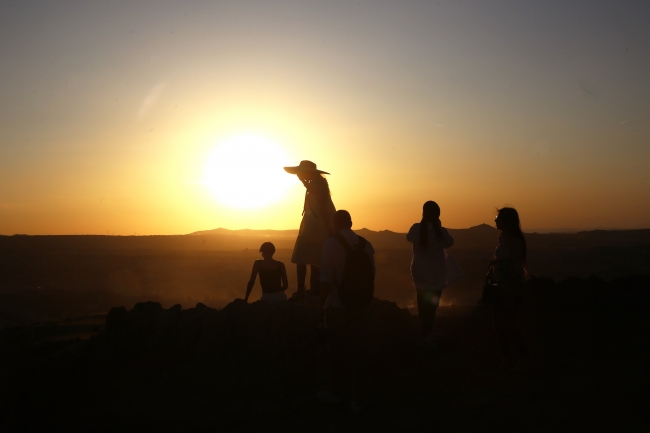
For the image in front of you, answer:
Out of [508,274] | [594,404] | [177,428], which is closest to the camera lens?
[594,404]

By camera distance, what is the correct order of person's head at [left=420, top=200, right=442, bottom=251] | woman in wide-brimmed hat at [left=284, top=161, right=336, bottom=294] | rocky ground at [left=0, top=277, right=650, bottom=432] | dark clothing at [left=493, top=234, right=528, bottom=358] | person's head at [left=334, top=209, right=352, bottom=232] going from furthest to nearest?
woman in wide-brimmed hat at [left=284, top=161, right=336, bottom=294] < person's head at [left=420, top=200, right=442, bottom=251] < dark clothing at [left=493, top=234, right=528, bottom=358] < person's head at [left=334, top=209, right=352, bottom=232] < rocky ground at [left=0, top=277, right=650, bottom=432]

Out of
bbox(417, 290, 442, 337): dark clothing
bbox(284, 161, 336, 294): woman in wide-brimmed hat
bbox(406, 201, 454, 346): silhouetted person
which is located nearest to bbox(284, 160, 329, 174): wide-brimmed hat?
bbox(284, 161, 336, 294): woman in wide-brimmed hat

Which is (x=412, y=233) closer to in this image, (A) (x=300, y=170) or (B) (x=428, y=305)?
(B) (x=428, y=305)

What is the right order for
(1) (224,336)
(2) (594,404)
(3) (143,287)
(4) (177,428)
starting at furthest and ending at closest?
(3) (143,287)
(1) (224,336)
(4) (177,428)
(2) (594,404)

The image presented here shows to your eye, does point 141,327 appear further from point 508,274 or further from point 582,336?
point 582,336

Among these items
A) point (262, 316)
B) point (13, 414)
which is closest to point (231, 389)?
point (262, 316)

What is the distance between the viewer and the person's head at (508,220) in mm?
6160

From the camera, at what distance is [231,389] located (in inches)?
247

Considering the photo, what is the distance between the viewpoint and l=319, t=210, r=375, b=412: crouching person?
5.32 metres

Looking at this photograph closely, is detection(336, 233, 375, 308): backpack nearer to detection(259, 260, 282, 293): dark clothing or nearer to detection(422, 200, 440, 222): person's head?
detection(422, 200, 440, 222): person's head

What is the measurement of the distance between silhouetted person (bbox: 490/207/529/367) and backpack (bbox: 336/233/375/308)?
1651 millimetres

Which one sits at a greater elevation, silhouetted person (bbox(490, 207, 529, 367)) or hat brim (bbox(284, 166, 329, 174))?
hat brim (bbox(284, 166, 329, 174))

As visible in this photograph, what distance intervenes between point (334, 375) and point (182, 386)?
6.44 feet

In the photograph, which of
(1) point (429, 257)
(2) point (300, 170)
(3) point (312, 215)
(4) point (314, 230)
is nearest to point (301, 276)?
(4) point (314, 230)
